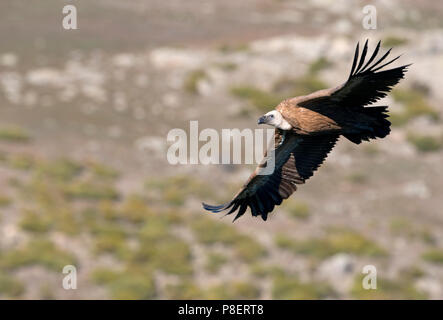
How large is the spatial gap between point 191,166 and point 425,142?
10.2 metres

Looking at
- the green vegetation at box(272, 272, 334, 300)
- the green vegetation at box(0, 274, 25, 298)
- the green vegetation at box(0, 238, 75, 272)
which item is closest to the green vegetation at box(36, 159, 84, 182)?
the green vegetation at box(0, 238, 75, 272)

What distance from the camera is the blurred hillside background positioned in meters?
31.0

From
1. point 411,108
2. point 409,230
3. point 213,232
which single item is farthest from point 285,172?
point 411,108

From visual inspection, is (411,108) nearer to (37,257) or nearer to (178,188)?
(178,188)

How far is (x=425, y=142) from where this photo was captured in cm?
3959

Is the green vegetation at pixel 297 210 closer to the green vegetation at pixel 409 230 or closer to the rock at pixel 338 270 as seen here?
the rock at pixel 338 270

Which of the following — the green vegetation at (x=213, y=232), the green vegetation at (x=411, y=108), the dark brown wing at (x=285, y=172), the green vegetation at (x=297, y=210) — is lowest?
the dark brown wing at (x=285, y=172)

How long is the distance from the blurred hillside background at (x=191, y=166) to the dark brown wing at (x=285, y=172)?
14.5 meters

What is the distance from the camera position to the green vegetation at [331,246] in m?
32.2

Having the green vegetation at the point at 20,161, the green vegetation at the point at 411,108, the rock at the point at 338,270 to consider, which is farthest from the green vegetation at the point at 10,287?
the green vegetation at the point at 411,108

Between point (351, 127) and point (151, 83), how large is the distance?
2999cm

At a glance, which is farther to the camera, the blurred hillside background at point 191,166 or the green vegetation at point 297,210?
the green vegetation at point 297,210

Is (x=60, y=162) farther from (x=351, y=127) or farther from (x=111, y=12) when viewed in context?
(x=351, y=127)

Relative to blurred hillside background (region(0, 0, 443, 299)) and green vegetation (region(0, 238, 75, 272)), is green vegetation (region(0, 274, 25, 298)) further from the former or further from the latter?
green vegetation (region(0, 238, 75, 272))
